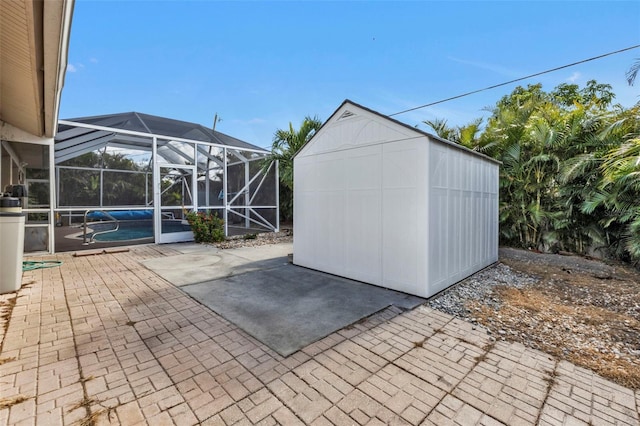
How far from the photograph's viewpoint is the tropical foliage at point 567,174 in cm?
521

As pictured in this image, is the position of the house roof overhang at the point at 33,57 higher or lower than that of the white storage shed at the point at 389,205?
Answer: higher

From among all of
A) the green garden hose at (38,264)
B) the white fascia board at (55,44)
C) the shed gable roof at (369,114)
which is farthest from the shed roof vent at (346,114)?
the green garden hose at (38,264)

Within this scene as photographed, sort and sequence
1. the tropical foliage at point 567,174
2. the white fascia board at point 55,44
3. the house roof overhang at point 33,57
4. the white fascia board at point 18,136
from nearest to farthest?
1. the white fascia board at point 55,44
2. the house roof overhang at point 33,57
3. the tropical foliage at point 567,174
4. the white fascia board at point 18,136

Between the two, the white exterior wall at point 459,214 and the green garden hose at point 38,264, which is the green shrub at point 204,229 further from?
the white exterior wall at point 459,214

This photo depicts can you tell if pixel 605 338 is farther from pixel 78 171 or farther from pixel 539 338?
pixel 78 171

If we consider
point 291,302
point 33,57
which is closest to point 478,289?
point 291,302

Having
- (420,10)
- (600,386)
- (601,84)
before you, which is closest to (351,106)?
(600,386)

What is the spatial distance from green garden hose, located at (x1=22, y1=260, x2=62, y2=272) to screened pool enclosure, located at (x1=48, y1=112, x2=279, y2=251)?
168 centimetres

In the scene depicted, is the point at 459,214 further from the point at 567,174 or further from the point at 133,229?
the point at 133,229

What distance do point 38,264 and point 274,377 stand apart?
5928 millimetres

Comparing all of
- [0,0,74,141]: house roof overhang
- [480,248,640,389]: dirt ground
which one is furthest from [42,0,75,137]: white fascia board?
[480,248,640,389]: dirt ground

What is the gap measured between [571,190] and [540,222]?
94 centimetres

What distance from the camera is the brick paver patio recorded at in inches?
63.9

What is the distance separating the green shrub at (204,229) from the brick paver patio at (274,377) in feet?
16.4
